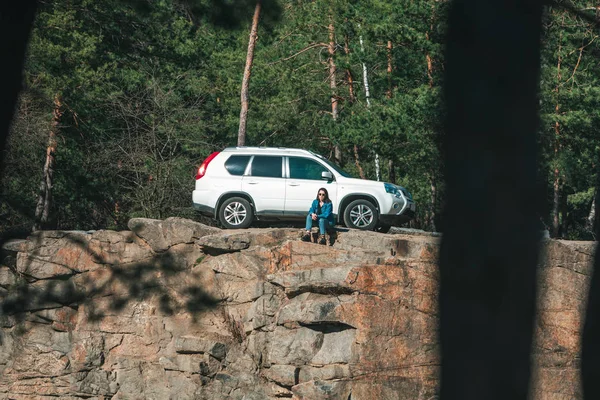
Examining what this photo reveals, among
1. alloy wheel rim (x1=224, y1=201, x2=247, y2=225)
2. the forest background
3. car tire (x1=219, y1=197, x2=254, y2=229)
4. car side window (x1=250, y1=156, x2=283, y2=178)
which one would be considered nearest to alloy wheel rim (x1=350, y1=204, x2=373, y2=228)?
car side window (x1=250, y1=156, x2=283, y2=178)

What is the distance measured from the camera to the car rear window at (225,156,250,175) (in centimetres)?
2022

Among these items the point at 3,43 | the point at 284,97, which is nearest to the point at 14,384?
the point at 284,97

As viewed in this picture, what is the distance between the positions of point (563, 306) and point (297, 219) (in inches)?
240

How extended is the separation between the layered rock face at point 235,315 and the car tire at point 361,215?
0.32m

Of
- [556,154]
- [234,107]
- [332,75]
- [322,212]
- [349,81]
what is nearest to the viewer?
[322,212]

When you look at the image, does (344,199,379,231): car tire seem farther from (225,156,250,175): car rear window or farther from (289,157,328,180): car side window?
(225,156,250,175): car rear window

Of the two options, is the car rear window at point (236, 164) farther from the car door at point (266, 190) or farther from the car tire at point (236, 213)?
the car tire at point (236, 213)

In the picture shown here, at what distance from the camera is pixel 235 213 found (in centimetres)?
2041

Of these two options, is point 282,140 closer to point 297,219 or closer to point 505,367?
point 297,219

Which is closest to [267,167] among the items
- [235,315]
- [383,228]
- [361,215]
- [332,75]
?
[361,215]

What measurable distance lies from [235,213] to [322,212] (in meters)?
2.31

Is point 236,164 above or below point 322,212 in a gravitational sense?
above

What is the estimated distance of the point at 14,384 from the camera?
2273cm

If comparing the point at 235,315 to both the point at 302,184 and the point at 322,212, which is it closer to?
the point at 302,184
